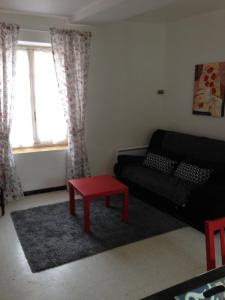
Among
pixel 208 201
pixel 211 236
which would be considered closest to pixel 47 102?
pixel 208 201

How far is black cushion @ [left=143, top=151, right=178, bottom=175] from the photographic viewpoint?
3824 millimetres

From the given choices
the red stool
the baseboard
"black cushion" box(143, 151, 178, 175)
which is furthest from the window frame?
the red stool

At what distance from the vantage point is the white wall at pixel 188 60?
3.80m

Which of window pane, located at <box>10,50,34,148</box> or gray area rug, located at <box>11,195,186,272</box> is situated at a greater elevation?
window pane, located at <box>10,50,34,148</box>

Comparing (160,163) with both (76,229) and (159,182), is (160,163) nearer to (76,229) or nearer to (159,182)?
(159,182)

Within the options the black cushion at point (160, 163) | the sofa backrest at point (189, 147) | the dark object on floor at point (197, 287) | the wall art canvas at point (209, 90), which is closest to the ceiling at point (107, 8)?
the wall art canvas at point (209, 90)

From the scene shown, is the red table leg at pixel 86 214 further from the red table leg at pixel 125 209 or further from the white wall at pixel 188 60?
the white wall at pixel 188 60

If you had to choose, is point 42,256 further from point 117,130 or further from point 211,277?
point 117,130

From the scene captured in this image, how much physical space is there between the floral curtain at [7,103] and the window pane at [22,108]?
28 cm

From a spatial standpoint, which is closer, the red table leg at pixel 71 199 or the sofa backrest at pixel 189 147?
the red table leg at pixel 71 199

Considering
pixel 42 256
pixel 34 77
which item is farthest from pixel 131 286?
pixel 34 77

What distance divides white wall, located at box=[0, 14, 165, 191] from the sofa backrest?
0.41m

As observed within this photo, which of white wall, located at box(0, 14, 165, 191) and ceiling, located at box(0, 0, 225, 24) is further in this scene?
white wall, located at box(0, 14, 165, 191)

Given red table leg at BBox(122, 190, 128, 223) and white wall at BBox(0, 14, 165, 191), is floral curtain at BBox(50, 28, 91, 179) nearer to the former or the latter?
white wall at BBox(0, 14, 165, 191)
